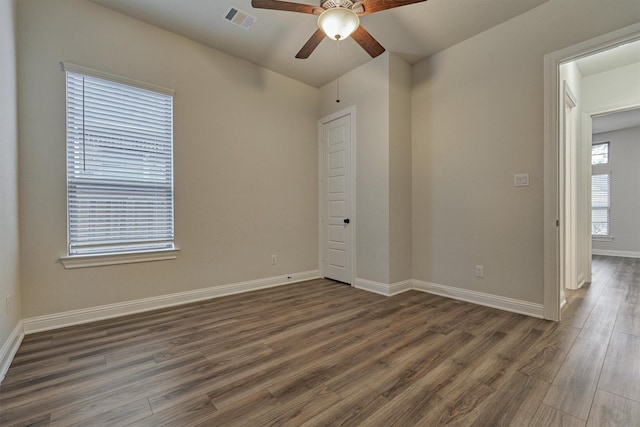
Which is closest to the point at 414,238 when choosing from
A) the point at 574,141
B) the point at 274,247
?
the point at 274,247

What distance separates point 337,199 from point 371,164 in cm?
78

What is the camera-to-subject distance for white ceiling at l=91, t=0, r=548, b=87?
279 centimetres

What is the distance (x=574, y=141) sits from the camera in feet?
12.2

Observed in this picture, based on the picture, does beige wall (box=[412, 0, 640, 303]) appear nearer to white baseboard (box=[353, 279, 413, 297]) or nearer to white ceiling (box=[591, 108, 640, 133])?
white baseboard (box=[353, 279, 413, 297])

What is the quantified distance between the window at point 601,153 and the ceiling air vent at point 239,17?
7.85 metres

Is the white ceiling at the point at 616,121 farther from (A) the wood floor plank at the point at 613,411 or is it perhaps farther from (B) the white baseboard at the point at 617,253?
(A) the wood floor plank at the point at 613,411

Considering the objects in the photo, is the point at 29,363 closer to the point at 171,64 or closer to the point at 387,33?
the point at 171,64

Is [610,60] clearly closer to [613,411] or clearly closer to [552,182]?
[552,182]

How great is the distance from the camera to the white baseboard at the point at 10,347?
1.86m

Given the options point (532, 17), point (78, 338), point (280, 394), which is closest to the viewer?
point (280, 394)

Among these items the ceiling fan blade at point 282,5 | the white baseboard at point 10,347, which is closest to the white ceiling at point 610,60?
the ceiling fan blade at point 282,5

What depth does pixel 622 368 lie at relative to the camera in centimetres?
187

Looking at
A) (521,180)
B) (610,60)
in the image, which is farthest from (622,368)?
(610,60)

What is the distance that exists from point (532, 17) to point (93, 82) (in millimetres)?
4224
